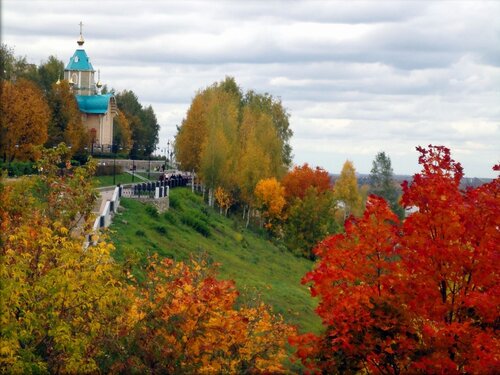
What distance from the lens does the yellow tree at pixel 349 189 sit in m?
89.2

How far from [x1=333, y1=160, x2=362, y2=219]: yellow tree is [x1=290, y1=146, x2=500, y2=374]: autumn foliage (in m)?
70.7

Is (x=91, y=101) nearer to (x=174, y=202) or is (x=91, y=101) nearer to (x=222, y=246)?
(x=174, y=202)

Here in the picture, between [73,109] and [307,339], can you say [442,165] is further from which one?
[73,109]

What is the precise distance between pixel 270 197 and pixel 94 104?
85.2 feet

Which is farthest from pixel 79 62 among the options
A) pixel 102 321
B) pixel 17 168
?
pixel 102 321

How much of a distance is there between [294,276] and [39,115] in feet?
56.3

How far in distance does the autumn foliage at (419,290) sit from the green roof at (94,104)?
236 ft

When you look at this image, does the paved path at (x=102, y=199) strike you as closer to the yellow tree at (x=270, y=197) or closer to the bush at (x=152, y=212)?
the bush at (x=152, y=212)

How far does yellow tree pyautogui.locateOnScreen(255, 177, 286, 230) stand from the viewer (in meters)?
69.6

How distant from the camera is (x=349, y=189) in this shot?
8969 centimetres

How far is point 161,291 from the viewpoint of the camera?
60.6ft

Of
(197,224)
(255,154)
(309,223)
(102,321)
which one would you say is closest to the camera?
(102,321)

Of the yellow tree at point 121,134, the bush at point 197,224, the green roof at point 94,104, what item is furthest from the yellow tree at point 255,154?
the bush at point 197,224

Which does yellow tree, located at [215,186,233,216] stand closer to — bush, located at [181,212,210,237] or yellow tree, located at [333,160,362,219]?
bush, located at [181,212,210,237]
